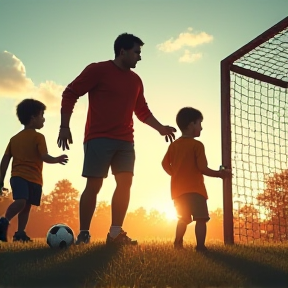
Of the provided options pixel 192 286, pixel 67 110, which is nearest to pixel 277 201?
pixel 67 110

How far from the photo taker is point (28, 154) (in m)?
6.46

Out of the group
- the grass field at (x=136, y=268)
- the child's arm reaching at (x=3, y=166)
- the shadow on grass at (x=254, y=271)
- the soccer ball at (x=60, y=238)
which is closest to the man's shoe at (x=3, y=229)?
the grass field at (x=136, y=268)

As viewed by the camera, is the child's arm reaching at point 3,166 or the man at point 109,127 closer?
the man at point 109,127

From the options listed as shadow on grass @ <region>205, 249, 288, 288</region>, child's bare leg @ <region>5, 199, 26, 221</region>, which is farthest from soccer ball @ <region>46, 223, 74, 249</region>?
shadow on grass @ <region>205, 249, 288, 288</region>

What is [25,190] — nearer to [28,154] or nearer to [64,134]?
[28,154]

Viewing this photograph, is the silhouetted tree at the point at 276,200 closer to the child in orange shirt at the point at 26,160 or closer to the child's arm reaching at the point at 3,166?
the child in orange shirt at the point at 26,160

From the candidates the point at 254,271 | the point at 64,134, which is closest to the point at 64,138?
the point at 64,134

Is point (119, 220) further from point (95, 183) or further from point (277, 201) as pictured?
point (277, 201)

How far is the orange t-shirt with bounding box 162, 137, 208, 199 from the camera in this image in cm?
545

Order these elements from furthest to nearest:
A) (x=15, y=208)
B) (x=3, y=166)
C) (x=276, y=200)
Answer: (x=276, y=200) < (x=3, y=166) < (x=15, y=208)

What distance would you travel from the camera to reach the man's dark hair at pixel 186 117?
221 inches

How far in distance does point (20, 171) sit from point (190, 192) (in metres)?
2.30

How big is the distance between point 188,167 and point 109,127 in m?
0.97

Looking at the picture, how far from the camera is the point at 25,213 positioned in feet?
21.7
